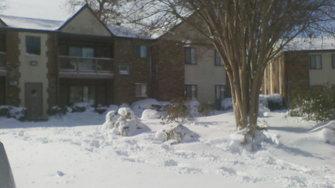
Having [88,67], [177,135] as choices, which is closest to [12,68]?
[88,67]

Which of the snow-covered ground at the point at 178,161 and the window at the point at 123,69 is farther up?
the window at the point at 123,69

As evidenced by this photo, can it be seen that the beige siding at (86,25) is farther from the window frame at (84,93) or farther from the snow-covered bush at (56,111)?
the snow-covered bush at (56,111)

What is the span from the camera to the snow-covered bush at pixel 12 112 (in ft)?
66.0

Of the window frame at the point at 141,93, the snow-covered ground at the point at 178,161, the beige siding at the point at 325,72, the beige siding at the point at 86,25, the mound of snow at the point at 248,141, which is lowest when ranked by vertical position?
the snow-covered ground at the point at 178,161

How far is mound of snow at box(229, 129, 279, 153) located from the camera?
8.51m

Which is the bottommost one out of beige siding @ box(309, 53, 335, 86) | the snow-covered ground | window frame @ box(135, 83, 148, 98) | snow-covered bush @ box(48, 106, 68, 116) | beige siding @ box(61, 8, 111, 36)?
the snow-covered ground

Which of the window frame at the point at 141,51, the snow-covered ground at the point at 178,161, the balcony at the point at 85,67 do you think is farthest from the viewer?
the window frame at the point at 141,51

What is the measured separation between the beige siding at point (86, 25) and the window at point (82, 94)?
413 centimetres

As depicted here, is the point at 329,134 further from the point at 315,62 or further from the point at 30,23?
the point at 315,62

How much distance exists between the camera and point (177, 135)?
9.66 meters

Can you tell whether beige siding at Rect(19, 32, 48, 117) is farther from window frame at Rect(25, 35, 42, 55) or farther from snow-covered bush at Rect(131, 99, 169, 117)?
snow-covered bush at Rect(131, 99, 169, 117)

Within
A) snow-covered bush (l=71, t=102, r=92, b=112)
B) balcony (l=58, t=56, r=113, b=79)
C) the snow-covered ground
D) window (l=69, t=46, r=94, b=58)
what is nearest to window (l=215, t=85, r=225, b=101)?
balcony (l=58, t=56, r=113, b=79)

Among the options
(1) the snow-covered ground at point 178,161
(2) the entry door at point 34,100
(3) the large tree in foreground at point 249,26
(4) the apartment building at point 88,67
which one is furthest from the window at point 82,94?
(3) the large tree in foreground at point 249,26

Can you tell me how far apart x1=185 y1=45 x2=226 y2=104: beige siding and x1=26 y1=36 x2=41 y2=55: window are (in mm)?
10634
